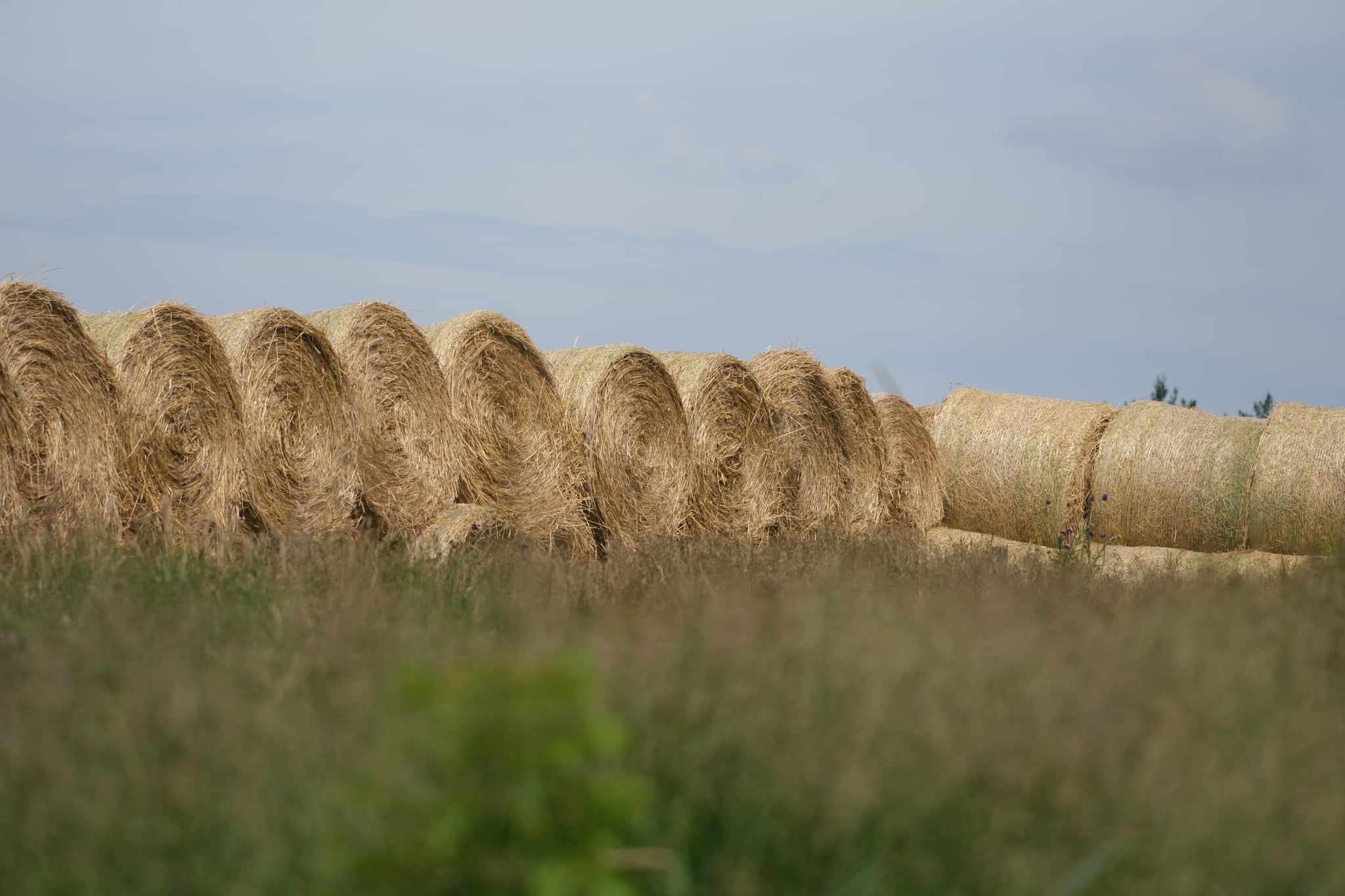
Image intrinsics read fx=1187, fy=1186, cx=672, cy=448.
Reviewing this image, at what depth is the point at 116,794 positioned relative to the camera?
7.90 feet

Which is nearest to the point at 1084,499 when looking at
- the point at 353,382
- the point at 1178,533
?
the point at 1178,533

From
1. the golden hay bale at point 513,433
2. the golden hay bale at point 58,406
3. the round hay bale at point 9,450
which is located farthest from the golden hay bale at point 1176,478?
the round hay bale at point 9,450

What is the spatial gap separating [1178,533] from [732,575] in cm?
637

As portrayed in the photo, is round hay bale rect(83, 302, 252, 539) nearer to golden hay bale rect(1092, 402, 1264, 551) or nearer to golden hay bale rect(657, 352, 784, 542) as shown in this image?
golden hay bale rect(657, 352, 784, 542)

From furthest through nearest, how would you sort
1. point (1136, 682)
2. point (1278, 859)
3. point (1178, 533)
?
point (1178, 533)
point (1136, 682)
point (1278, 859)

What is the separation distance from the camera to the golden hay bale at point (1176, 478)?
33.6 ft

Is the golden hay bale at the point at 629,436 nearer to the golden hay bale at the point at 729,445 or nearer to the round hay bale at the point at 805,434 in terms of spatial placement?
the golden hay bale at the point at 729,445

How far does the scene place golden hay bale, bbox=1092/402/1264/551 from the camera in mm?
10227

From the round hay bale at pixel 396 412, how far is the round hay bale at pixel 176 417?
0.85 meters

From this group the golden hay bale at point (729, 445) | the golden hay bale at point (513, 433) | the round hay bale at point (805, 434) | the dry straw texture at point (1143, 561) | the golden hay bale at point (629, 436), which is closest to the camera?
the dry straw texture at point (1143, 561)

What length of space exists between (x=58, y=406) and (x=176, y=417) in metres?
0.70

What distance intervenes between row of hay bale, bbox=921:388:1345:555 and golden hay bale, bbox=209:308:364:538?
20.6ft

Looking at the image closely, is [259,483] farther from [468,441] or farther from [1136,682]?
[1136,682]

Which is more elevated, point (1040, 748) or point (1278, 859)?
point (1040, 748)
